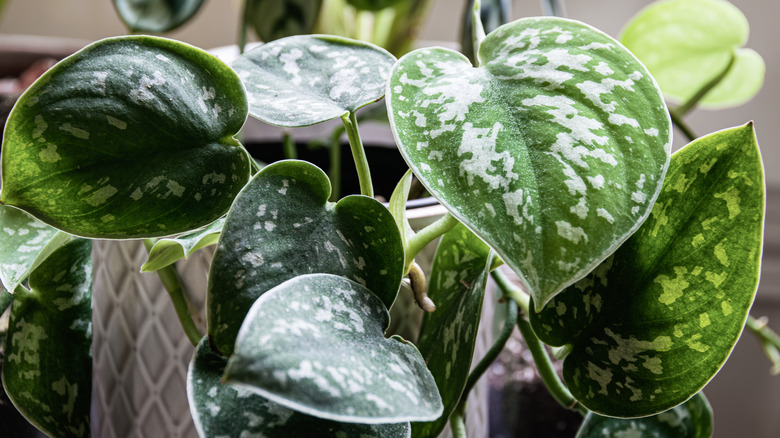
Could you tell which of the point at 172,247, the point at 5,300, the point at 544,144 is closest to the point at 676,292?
the point at 544,144

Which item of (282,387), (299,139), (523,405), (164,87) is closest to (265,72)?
(164,87)

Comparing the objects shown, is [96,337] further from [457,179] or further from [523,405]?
[523,405]

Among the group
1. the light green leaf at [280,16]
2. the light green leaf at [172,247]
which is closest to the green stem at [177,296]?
the light green leaf at [172,247]

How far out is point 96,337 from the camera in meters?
0.40

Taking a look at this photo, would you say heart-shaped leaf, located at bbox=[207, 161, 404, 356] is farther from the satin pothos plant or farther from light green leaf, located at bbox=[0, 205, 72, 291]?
light green leaf, located at bbox=[0, 205, 72, 291]

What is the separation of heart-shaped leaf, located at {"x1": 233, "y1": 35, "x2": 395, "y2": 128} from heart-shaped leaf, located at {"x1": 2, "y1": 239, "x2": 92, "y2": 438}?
13 centimetres

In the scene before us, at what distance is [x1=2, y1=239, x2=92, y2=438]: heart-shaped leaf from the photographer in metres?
0.31

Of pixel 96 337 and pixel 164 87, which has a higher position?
pixel 164 87

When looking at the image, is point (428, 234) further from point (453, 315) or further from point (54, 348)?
point (54, 348)

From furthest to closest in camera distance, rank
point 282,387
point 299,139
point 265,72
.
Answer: point 299,139
point 265,72
point 282,387

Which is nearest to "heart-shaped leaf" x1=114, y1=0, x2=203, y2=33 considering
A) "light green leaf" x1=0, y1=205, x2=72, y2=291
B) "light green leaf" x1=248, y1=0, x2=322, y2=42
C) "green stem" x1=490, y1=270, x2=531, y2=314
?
"light green leaf" x1=248, y1=0, x2=322, y2=42

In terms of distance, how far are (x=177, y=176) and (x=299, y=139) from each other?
1.34 feet

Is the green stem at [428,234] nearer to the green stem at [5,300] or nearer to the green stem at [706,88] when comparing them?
the green stem at [5,300]

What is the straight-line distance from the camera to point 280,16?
53cm
